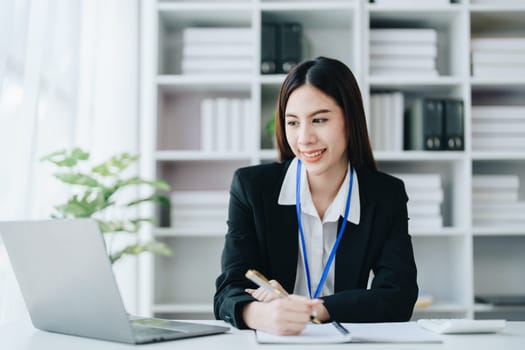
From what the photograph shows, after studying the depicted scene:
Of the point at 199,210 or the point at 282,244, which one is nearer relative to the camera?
the point at 282,244

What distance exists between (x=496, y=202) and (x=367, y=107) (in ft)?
2.52

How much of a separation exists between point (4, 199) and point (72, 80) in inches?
29.3

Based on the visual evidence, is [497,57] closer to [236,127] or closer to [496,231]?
[496,231]

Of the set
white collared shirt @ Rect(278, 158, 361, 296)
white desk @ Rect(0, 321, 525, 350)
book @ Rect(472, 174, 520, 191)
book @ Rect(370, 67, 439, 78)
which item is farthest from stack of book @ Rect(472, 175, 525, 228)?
white desk @ Rect(0, 321, 525, 350)

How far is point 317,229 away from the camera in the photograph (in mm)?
1763

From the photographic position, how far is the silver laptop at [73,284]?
0.99 m

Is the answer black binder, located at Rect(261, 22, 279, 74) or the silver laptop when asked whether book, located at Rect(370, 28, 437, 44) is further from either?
the silver laptop

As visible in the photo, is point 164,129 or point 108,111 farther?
point 164,129

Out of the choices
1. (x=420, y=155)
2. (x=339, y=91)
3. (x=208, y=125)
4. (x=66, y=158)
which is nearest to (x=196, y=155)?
(x=208, y=125)

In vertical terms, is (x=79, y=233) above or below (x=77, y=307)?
above

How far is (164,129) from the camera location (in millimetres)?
3213

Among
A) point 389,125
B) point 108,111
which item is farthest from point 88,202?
point 389,125

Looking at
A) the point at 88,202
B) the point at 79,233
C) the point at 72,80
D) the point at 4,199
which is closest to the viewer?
the point at 79,233

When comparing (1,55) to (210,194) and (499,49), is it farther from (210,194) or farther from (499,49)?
(499,49)
